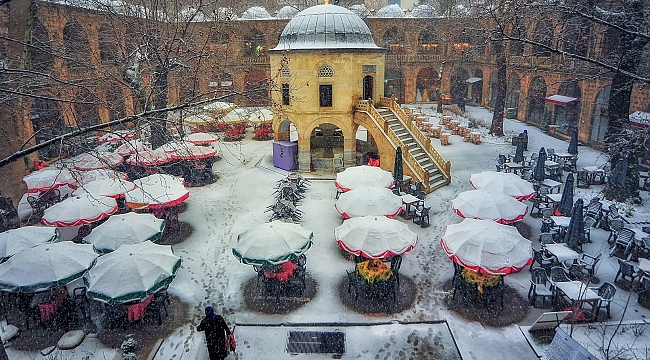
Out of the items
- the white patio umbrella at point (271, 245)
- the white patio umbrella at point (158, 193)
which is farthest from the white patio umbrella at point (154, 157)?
the white patio umbrella at point (271, 245)

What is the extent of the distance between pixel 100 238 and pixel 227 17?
1369cm

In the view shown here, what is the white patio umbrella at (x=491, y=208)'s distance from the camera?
13.1 meters

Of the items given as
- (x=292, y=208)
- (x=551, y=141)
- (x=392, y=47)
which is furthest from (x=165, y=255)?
(x=392, y=47)

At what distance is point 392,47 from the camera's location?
151 ft

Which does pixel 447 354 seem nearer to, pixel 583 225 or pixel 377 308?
pixel 377 308

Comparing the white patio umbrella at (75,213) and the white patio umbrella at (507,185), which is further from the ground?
the white patio umbrella at (507,185)

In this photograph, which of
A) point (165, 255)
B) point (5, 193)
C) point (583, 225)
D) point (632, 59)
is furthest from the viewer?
point (5, 193)

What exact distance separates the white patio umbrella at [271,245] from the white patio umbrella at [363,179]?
16.1ft

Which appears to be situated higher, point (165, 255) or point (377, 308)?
point (165, 255)

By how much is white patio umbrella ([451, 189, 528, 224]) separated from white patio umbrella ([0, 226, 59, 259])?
41.6 feet

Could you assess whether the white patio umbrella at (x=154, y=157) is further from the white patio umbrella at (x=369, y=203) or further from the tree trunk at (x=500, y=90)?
the tree trunk at (x=500, y=90)

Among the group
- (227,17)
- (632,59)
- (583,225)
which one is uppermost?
(227,17)

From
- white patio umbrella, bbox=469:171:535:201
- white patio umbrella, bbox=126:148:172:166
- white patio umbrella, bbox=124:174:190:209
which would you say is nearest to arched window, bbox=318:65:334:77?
white patio umbrella, bbox=126:148:172:166

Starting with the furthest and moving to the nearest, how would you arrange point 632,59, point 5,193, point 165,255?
1. point 5,193
2. point 632,59
3. point 165,255
